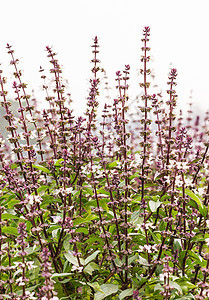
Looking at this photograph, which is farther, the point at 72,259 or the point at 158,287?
the point at 72,259

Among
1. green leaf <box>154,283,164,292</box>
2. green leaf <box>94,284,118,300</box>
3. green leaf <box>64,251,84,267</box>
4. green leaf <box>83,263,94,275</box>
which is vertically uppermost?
green leaf <box>64,251,84,267</box>

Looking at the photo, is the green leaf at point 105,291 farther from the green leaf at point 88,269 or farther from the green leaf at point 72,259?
the green leaf at point 72,259

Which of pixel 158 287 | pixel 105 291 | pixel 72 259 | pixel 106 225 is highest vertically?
pixel 106 225

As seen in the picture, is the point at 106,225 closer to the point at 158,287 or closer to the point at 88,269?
the point at 88,269

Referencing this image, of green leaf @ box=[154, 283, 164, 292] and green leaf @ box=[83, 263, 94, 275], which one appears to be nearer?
green leaf @ box=[154, 283, 164, 292]

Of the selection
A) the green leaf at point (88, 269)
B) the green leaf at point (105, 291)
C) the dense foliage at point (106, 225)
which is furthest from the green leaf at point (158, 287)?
the green leaf at point (88, 269)

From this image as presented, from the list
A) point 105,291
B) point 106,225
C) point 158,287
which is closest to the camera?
point 158,287

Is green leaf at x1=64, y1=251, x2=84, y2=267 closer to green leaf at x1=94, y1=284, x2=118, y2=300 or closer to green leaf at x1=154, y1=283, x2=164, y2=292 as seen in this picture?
green leaf at x1=94, y1=284, x2=118, y2=300

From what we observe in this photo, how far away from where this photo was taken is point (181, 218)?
12.1ft

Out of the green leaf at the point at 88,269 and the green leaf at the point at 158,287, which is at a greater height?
the green leaf at the point at 88,269

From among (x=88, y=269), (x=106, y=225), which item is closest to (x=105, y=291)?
(x=88, y=269)

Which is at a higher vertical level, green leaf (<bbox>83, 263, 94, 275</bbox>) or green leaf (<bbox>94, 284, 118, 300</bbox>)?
green leaf (<bbox>83, 263, 94, 275</bbox>)

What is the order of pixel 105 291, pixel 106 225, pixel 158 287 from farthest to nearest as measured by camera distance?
pixel 106 225, pixel 105 291, pixel 158 287

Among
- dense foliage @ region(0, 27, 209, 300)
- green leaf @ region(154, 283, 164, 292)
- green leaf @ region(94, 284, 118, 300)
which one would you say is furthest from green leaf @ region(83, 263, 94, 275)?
green leaf @ region(154, 283, 164, 292)
